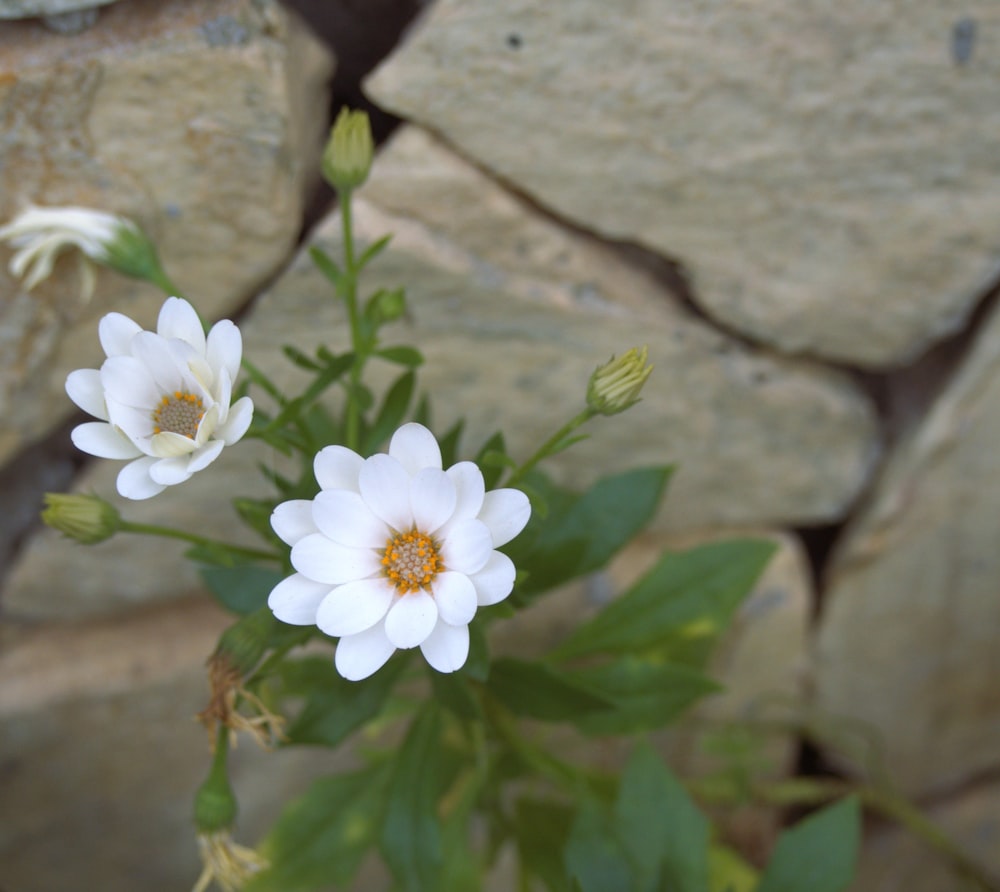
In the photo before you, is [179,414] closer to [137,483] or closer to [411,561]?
[137,483]

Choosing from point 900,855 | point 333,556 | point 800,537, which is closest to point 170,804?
point 333,556

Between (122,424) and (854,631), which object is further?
(854,631)

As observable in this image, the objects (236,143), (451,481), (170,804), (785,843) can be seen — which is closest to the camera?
(451,481)

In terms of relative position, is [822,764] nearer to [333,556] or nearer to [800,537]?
[800,537]

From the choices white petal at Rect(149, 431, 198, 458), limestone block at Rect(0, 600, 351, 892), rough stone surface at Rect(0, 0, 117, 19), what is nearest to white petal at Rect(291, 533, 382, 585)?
white petal at Rect(149, 431, 198, 458)

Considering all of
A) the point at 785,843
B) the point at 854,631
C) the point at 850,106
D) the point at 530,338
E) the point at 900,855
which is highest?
the point at 850,106

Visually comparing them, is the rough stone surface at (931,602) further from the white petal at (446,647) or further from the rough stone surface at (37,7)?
the rough stone surface at (37,7)

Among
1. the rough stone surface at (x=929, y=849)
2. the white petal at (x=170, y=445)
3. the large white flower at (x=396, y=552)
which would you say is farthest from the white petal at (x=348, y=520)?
the rough stone surface at (x=929, y=849)
